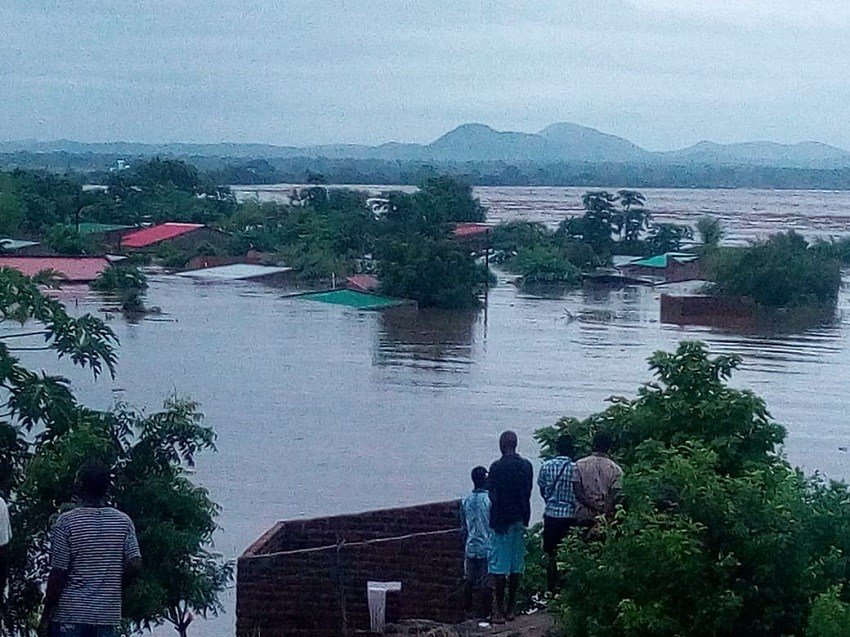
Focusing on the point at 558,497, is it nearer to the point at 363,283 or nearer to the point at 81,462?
the point at 81,462

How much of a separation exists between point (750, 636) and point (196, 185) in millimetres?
59748

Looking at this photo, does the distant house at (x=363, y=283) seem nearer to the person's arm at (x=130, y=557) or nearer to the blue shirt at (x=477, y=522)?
the blue shirt at (x=477, y=522)

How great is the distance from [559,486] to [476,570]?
0.79 metres

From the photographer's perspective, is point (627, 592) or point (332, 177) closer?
point (627, 592)

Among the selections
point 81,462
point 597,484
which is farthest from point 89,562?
point 597,484

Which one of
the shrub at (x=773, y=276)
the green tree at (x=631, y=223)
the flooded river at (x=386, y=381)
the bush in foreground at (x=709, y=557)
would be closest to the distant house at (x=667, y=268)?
the green tree at (x=631, y=223)

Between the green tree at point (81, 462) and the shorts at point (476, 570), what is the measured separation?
1.43 metres

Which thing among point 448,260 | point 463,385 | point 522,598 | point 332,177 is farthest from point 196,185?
point 332,177

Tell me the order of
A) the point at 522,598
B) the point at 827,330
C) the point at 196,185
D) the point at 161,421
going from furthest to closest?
the point at 196,185
the point at 827,330
the point at 522,598
the point at 161,421

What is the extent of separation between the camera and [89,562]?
4762mm

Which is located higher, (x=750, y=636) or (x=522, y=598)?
(x=750, y=636)

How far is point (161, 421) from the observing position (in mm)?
7016

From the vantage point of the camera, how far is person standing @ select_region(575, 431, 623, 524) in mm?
6914

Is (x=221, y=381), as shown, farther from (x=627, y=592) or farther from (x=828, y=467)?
(x=627, y=592)
